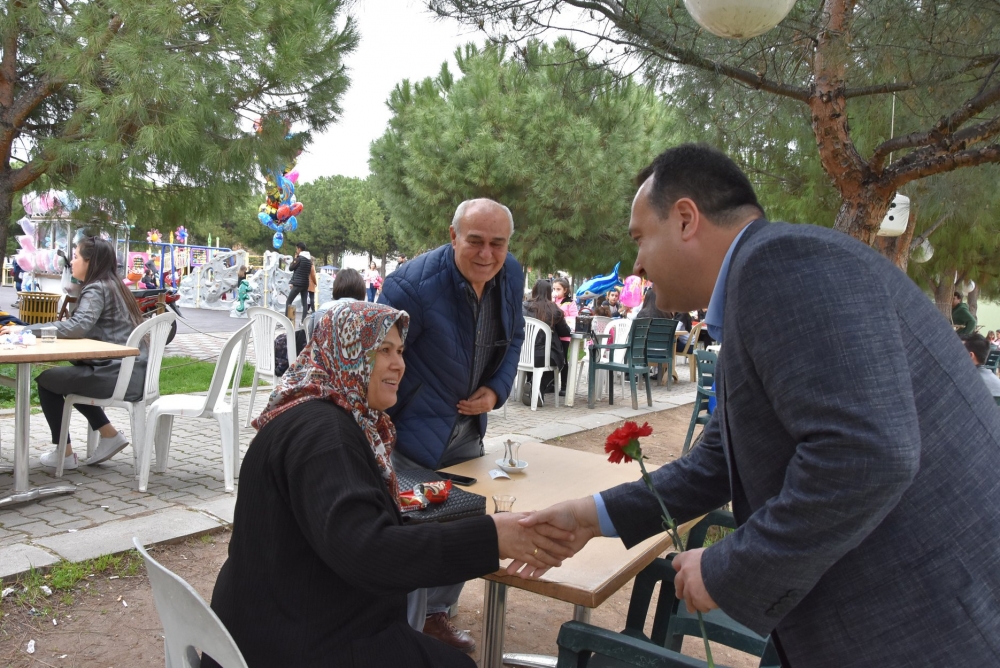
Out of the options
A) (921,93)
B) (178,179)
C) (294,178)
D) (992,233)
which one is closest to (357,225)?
(294,178)

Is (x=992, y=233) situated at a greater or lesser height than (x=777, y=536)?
greater

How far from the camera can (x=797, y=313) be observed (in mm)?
1159

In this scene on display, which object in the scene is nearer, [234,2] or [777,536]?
[777,536]

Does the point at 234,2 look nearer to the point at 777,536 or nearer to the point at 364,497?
the point at 364,497

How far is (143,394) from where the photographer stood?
5.36m

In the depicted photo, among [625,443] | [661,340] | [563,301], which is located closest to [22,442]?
[625,443]

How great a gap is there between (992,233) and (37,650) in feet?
63.1

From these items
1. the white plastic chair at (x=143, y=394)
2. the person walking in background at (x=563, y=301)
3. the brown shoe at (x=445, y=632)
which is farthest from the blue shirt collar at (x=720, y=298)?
the person walking in background at (x=563, y=301)

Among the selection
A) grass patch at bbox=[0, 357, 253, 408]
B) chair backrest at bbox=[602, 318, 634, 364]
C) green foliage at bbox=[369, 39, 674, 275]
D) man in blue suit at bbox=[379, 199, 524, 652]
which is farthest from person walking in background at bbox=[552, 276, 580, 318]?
man in blue suit at bbox=[379, 199, 524, 652]

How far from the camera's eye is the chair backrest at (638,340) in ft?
32.1

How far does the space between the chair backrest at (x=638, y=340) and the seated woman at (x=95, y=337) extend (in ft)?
20.0

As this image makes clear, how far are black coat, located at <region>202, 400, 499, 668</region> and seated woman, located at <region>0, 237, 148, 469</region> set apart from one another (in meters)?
4.09

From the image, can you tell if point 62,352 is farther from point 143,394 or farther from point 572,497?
point 572,497

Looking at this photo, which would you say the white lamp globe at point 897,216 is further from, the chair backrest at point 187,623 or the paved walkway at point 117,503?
the chair backrest at point 187,623
